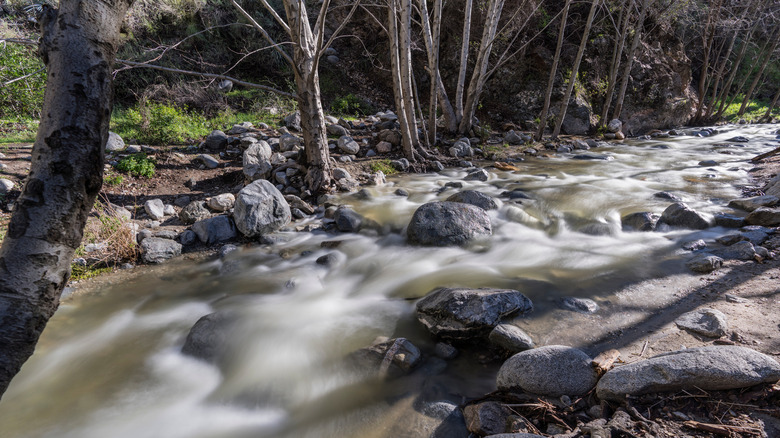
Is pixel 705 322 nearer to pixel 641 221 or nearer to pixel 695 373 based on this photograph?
pixel 695 373

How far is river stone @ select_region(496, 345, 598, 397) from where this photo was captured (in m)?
2.27

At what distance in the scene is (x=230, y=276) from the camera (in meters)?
4.53

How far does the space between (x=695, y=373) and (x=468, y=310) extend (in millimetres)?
1464

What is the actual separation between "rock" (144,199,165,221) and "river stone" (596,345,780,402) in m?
6.06

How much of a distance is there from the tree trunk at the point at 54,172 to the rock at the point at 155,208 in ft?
16.1

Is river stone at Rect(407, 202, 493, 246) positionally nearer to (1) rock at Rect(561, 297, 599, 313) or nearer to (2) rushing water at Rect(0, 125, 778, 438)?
(2) rushing water at Rect(0, 125, 778, 438)

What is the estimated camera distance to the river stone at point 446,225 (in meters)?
4.96

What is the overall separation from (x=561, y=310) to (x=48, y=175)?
3532mm

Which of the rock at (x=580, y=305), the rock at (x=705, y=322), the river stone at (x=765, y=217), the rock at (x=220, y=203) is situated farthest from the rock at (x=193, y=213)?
the river stone at (x=765, y=217)

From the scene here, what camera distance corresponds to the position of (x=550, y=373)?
91.1 inches

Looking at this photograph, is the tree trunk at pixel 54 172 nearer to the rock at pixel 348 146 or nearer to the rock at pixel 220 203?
the rock at pixel 220 203

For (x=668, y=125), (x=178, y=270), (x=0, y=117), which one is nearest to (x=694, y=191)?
(x=178, y=270)

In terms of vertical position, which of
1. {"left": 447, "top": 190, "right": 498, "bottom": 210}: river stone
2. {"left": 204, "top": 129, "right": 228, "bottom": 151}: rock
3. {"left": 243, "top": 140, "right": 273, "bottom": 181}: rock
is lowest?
A: {"left": 447, "top": 190, "right": 498, "bottom": 210}: river stone

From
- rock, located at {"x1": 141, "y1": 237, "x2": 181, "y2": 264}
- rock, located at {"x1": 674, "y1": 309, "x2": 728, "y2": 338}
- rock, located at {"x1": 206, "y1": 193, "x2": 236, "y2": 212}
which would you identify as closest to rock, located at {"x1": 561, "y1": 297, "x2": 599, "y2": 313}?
rock, located at {"x1": 674, "y1": 309, "x2": 728, "y2": 338}
